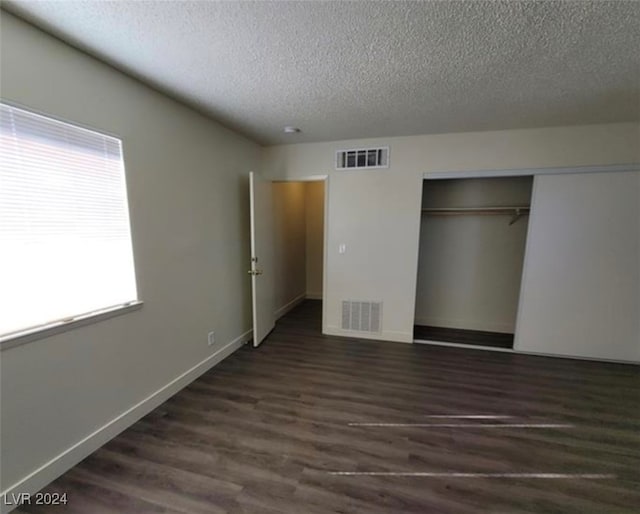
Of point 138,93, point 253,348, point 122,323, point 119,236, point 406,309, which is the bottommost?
point 253,348

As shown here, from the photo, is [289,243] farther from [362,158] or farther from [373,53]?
[373,53]

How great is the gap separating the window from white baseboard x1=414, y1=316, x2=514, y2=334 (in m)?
3.89

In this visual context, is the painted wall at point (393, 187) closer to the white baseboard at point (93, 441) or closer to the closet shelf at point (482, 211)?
the closet shelf at point (482, 211)

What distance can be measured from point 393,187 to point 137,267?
112 inches

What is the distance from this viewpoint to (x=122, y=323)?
6.74ft

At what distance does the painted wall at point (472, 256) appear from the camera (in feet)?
12.8

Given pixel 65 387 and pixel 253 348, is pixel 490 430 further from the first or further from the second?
pixel 65 387

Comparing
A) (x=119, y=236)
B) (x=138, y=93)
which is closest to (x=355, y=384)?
(x=119, y=236)

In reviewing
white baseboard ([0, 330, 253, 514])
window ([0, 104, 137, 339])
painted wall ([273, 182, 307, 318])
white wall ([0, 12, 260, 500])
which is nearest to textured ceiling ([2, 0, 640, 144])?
white wall ([0, 12, 260, 500])

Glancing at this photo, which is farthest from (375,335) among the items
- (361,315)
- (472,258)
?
(472,258)

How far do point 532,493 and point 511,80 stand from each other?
2.66 metres

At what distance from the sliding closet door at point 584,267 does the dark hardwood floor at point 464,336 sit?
49cm

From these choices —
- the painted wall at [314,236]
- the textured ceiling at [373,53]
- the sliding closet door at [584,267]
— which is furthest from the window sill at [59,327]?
the sliding closet door at [584,267]

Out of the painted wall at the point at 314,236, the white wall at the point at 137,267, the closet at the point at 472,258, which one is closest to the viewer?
the white wall at the point at 137,267
